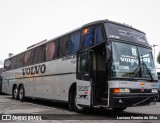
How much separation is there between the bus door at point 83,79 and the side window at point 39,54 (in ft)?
14.2

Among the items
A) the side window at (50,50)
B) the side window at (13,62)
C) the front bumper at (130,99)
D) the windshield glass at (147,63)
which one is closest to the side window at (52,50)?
the side window at (50,50)

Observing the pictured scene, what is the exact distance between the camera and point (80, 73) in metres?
10.9

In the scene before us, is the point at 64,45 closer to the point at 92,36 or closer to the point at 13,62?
the point at 92,36

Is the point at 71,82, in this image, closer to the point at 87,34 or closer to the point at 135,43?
the point at 87,34

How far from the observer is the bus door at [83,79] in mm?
10234

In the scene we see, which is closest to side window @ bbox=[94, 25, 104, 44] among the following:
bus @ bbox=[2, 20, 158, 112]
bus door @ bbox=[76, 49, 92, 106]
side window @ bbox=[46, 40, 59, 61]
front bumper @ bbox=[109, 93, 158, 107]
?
bus @ bbox=[2, 20, 158, 112]

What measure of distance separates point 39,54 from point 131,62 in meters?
7.12

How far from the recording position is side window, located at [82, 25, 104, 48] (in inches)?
401

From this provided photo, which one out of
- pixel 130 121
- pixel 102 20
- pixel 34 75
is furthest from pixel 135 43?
pixel 34 75

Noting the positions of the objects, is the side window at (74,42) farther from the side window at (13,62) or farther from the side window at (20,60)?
the side window at (13,62)

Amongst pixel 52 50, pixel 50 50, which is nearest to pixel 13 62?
pixel 50 50

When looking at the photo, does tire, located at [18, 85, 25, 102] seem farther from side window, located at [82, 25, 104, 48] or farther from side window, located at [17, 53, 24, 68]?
side window, located at [82, 25, 104, 48]

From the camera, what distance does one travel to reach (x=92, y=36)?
1054cm

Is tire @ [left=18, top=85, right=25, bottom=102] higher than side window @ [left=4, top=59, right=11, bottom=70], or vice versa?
side window @ [left=4, top=59, right=11, bottom=70]
